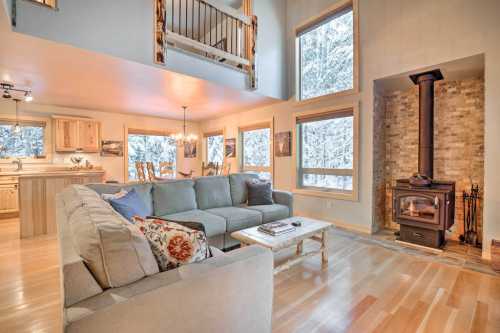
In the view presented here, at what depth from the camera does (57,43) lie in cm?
267

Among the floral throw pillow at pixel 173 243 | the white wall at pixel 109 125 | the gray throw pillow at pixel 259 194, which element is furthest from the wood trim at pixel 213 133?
the floral throw pillow at pixel 173 243

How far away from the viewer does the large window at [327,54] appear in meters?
4.21

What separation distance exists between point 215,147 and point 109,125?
299 centimetres

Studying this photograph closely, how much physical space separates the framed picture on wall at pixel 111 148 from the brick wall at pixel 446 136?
631 cm

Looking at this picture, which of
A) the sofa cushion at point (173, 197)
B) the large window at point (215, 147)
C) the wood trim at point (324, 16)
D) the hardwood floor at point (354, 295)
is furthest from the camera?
the large window at point (215, 147)

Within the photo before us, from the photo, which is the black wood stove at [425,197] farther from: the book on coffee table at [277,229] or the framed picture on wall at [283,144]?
the framed picture on wall at [283,144]

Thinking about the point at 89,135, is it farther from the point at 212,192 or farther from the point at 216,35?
the point at 212,192

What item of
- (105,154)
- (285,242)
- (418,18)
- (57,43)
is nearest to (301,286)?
(285,242)

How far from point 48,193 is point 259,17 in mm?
4946

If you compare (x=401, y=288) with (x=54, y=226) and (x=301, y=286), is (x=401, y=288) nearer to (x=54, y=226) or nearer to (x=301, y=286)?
(x=301, y=286)

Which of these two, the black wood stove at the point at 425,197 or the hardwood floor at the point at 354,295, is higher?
the black wood stove at the point at 425,197

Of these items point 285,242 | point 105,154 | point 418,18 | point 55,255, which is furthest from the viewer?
point 105,154

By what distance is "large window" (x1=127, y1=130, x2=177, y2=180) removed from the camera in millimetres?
6703

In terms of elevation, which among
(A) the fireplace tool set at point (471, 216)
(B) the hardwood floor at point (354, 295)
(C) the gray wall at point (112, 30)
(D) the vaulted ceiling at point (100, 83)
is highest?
(C) the gray wall at point (112, 30)
